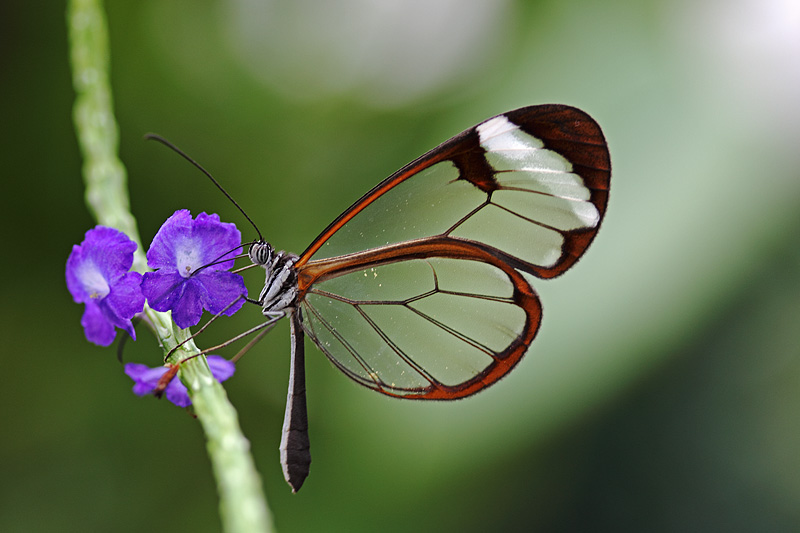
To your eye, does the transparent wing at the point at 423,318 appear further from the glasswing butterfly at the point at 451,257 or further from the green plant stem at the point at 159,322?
the green plant stem at the point at 159,322

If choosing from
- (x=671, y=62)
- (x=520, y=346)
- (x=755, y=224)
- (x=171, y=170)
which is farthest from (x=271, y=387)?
(x=671, y=62)

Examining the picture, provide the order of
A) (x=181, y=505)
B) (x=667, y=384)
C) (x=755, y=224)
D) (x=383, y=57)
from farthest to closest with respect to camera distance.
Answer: (x=383, y=57)
(x=667, y=384)
(x=755, y=224)
(x=181, y=505)

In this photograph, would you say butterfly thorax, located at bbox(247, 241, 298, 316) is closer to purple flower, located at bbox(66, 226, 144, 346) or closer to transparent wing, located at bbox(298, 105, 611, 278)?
transparent wing, located at bbox(298, 105, 611, 278)

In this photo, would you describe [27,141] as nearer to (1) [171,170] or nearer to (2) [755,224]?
(1) [171,170]

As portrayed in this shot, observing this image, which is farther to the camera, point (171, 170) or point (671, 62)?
point (671, 62)

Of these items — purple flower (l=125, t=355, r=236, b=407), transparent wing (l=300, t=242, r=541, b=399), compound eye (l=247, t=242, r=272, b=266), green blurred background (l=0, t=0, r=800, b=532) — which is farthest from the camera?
green blurred background (l=0, t=0, r=800, b=532)

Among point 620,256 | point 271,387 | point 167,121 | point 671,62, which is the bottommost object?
point 620,256

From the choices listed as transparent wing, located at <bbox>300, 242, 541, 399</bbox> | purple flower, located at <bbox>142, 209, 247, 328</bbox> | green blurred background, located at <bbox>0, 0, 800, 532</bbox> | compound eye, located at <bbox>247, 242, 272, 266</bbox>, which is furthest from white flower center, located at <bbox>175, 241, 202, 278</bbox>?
green blurred background, located at <bbox>0, 0, 800, 532</bbox>
